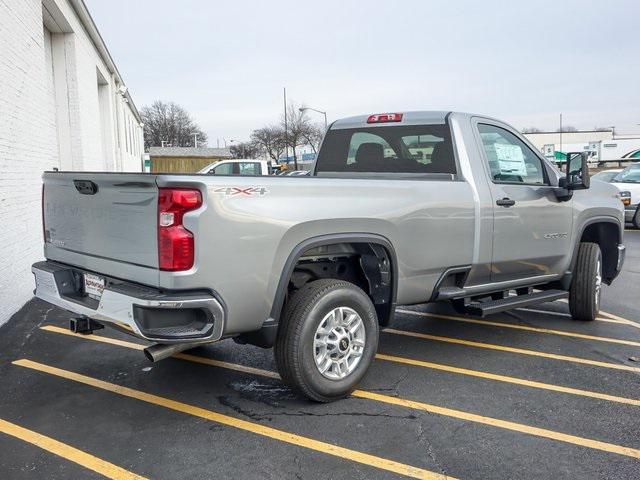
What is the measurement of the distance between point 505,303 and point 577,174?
1467mm

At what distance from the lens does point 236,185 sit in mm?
3133

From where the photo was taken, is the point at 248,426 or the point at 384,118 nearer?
the point at 248,426

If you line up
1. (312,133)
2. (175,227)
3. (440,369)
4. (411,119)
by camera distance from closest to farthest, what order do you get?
(175,227) < (440,369) < (411,119) < (312,133)

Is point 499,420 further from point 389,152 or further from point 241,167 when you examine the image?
point 241,167

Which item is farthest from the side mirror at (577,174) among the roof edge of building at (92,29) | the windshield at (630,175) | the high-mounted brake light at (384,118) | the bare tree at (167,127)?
the bare tree at (167,127)

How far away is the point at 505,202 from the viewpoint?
4.72m

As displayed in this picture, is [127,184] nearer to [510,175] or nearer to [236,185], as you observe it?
[236,185]

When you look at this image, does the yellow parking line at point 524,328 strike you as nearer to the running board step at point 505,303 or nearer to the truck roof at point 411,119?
the running board step at point 505,303

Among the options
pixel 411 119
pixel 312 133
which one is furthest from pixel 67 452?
pixel 312 133

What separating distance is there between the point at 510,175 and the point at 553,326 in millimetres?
1881

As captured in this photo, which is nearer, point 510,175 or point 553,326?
point 510,175

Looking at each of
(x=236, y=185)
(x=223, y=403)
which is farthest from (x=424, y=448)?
(x=236, y=185)

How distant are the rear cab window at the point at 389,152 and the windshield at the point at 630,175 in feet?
39.8

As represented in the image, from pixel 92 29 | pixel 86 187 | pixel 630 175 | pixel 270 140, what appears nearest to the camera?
pixel 86 187
